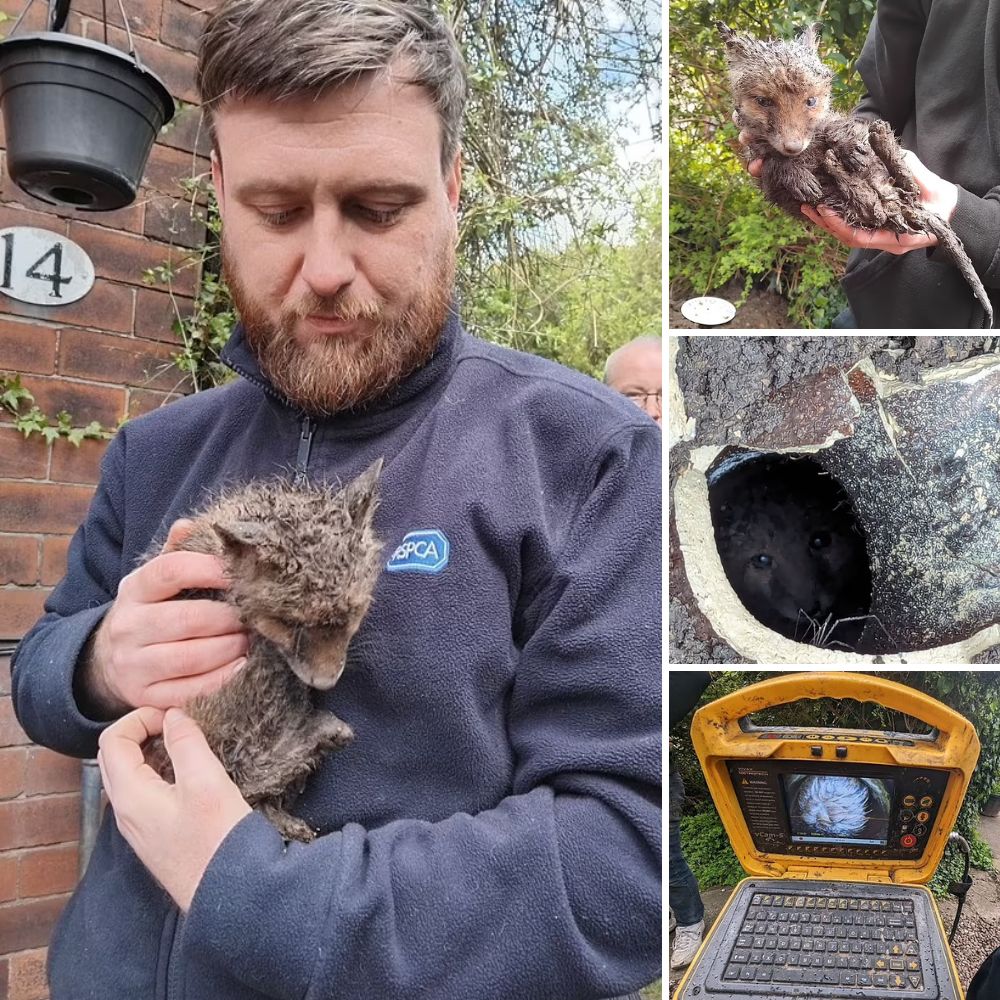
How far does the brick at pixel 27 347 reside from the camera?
204 cm

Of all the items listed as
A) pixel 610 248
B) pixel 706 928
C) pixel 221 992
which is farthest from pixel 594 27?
pixel 221 992

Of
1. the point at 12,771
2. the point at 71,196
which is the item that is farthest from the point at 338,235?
the point at 12,771

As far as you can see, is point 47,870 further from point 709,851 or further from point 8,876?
point 709,851

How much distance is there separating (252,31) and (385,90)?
6.8 inches

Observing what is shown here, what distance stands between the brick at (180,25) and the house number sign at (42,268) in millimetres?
603

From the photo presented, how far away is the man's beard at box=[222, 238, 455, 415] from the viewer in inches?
41.3

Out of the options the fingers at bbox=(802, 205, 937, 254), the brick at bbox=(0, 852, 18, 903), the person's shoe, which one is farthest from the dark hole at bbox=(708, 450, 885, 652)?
the brick at bbox=(0, 852, 18, 903)

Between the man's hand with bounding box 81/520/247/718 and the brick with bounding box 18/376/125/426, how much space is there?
1313mm

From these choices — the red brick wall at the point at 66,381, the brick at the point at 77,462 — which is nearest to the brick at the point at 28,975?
the red brick wall at the point at 66,381

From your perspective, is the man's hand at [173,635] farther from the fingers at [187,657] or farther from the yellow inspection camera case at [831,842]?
the yellow inspection camera case at [831,842]

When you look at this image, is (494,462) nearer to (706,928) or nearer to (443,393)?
(443,393)

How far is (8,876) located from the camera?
2141 millimetres

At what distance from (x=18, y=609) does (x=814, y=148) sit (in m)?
1.98

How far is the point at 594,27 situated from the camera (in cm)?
215
